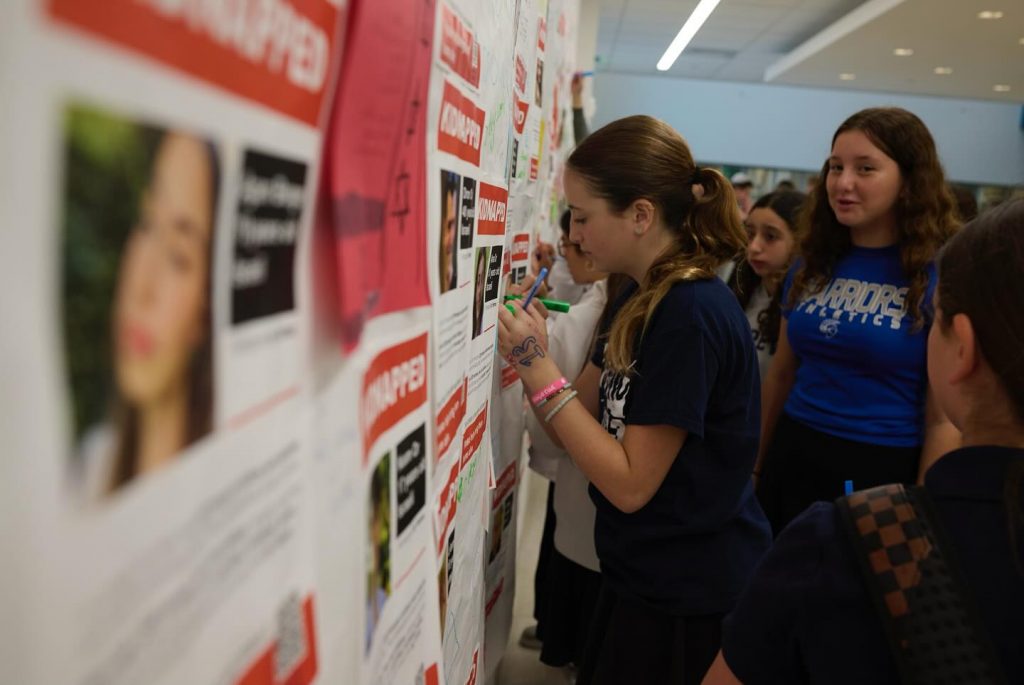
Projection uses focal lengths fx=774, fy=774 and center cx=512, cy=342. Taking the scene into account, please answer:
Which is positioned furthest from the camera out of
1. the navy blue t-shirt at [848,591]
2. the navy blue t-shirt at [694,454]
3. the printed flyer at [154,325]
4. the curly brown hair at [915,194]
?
the curly brown hair at [915,194]

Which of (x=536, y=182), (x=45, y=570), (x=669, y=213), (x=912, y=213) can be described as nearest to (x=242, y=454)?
(x=45, y=570)

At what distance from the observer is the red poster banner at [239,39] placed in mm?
265

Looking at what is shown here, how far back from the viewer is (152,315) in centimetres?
30

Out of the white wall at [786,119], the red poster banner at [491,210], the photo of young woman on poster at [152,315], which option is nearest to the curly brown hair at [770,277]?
the red poster banner at [491,210]

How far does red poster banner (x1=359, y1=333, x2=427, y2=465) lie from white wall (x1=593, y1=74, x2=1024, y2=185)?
37.2 ft

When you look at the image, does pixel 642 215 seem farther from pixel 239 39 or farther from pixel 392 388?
pixel 239 39

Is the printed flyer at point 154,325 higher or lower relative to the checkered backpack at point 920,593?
higher

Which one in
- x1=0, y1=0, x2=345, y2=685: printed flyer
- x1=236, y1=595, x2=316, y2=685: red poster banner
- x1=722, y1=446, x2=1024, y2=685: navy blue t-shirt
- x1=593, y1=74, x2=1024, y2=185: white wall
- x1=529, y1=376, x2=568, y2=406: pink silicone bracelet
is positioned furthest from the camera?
x1=593, y1=74, x2=1024, y2=185: white wall

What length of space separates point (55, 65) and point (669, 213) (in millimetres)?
1311

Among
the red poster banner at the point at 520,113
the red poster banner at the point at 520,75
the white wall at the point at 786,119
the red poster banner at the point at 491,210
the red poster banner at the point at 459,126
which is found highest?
the white wall at the point at 786,119

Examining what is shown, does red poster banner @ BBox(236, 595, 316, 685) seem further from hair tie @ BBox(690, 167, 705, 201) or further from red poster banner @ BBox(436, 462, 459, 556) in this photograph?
hair tie @ BBox(690, 167, 705, 201)

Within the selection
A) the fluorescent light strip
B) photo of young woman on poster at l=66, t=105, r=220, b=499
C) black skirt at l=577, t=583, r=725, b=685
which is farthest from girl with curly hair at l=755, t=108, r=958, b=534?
the fluorescent light strip

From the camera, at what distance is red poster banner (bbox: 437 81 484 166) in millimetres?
763

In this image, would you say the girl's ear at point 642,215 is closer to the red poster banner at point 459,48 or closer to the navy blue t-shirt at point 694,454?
the navy blue t-shirt at point 694,454
